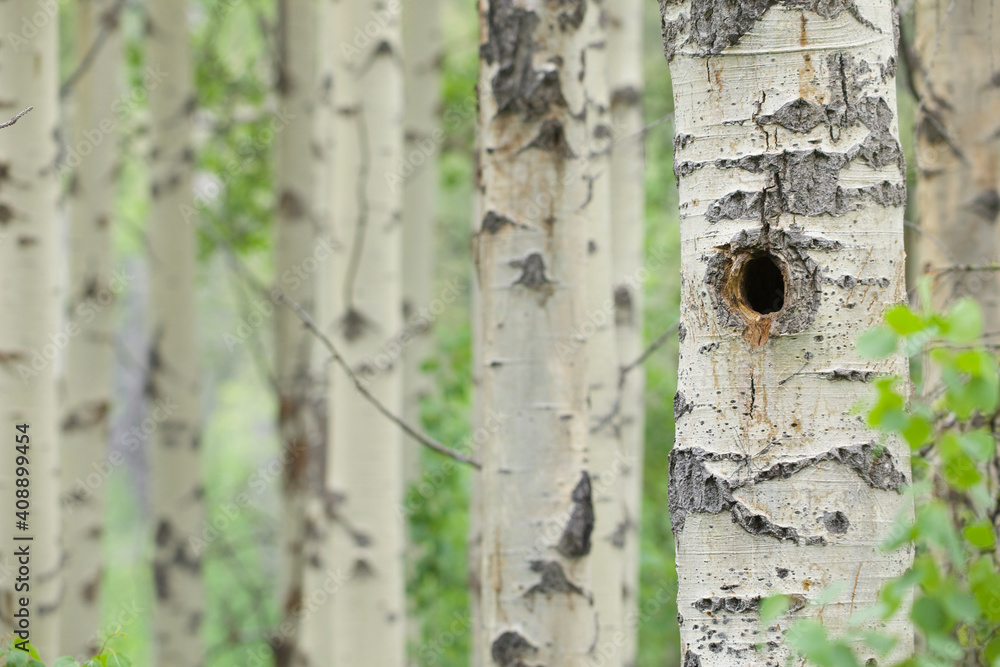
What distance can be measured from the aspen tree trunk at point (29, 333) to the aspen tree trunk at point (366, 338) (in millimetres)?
1107

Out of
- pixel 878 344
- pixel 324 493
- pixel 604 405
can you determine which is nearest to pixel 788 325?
pixel 878 344

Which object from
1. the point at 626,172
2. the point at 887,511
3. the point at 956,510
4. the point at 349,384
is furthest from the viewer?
the point at 626,172

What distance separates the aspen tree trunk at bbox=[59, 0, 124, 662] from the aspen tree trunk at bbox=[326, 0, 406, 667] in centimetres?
200

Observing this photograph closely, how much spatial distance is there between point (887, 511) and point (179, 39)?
560 cm

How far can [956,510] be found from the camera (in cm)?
264

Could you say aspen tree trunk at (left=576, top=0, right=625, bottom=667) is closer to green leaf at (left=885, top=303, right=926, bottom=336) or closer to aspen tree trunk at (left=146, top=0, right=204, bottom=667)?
green leaf at (left=885, top=303, right=926, bottom=336)

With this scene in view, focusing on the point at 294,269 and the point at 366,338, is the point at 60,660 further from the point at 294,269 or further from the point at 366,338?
the point at 294,269

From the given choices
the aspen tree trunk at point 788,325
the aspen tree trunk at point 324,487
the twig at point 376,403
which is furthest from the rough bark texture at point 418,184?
the aspen tree trunk at point 788,325

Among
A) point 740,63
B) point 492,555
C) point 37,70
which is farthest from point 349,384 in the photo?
point 740,63

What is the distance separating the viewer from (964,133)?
3502 mm

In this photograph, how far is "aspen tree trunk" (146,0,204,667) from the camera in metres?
5.53

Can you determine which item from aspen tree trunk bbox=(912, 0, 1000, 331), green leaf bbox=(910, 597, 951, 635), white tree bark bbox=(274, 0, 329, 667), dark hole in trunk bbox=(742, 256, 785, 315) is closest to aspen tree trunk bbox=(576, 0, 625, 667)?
aspen tree trunk bbox=(912, 0, 1000, 331)

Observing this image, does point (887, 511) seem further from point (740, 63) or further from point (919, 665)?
point (740, 63)

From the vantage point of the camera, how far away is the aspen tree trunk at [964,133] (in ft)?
11.3
